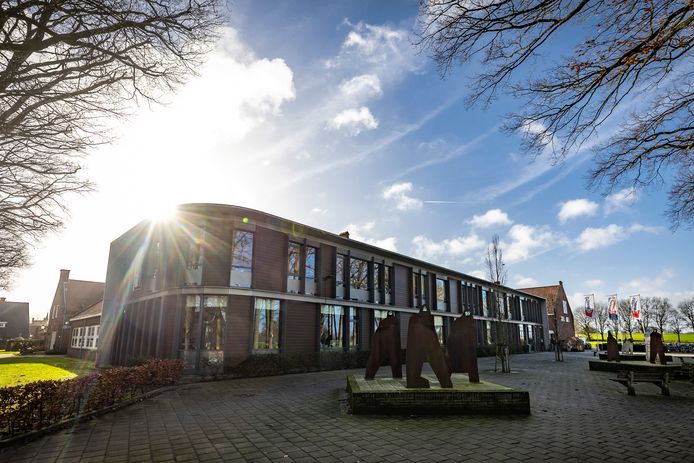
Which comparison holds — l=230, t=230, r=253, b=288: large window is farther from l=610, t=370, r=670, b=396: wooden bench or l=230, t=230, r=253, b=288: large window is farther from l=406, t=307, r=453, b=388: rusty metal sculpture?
l=610, t=370, r=670, b=396: wooden bench

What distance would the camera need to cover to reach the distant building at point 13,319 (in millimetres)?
65938

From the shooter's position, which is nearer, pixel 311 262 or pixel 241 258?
pixel 241 258

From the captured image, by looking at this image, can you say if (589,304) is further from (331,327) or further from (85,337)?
(85,337)

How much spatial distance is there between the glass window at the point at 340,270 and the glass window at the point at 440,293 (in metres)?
11.7

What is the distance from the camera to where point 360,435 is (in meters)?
6.29

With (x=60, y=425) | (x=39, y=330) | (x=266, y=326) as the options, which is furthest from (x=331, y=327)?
(x=39, y=330)

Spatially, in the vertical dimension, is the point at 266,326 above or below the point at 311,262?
below

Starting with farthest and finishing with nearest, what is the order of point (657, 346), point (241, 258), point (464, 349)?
point (241, 258)
point (657, 346)
point (464, 349)

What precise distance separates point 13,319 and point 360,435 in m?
86.3

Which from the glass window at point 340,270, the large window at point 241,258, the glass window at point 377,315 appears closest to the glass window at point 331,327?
the glass window at point 340,270

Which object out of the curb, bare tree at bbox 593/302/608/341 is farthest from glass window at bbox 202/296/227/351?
bare tree at bbox 593/302/608/341

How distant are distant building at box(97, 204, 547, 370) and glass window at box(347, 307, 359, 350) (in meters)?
0.06

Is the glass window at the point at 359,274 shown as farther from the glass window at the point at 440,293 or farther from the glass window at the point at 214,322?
the glass window at the point at 440,293

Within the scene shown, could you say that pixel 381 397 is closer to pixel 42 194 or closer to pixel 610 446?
pixel 610 446
